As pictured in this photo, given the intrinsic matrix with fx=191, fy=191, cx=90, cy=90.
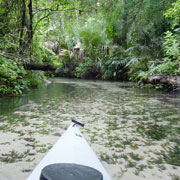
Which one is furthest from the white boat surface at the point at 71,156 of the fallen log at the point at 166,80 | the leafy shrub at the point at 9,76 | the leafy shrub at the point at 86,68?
the leafy shrub at the point at 86,68

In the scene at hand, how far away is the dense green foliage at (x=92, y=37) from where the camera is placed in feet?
14.3

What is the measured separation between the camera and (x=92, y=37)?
13656 millimetres

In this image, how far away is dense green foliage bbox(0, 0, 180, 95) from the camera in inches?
172

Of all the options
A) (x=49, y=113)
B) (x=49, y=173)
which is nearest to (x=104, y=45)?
(x=49, y=113)

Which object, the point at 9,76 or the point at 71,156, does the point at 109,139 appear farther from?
the point at 9,76

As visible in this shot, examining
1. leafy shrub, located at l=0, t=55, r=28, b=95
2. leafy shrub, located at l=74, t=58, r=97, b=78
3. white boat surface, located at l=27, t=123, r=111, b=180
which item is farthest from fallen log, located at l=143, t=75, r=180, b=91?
leafy shrub, located at l=74, t=58, r=97, b=78

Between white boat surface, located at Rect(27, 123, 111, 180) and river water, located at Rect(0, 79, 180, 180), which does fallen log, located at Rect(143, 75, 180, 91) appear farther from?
white boat surface, located at Rect(27, 123, 111, 180)

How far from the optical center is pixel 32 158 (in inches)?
57.3

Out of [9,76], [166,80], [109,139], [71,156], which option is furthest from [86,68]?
[71,156]

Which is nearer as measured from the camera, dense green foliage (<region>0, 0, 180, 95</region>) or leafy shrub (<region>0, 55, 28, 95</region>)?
leafy shrub (<region>0, 55, 28, 95</region>)

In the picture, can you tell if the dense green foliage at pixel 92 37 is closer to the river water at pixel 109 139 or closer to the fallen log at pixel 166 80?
the fallen log at pixel 166 80

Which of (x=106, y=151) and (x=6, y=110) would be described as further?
(x=6, y=110)

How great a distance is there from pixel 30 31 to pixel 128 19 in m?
5.08

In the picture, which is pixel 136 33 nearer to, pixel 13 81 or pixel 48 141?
pixel 13 81
